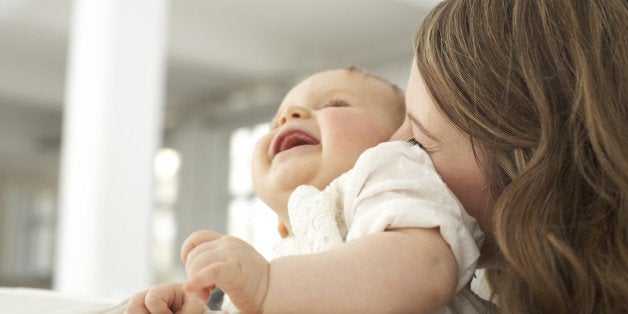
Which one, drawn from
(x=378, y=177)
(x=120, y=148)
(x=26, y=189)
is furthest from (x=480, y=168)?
(x=26, y=189)

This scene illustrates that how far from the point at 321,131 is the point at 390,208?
0.23m

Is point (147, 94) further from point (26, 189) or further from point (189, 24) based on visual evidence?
point (26, 189)

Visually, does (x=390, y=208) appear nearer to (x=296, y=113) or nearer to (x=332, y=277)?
(x=332, y=277)

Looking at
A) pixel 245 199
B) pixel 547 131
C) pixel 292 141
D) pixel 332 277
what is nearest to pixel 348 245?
pixel 332 277

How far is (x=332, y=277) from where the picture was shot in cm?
49

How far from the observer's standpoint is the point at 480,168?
60cm

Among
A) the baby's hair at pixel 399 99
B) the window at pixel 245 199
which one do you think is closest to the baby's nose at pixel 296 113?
the baby's hair at pixel 399 99

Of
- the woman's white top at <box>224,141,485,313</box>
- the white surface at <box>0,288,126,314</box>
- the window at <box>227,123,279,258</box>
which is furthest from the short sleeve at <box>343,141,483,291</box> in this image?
A: the window at <box>227,123,279,258</box>

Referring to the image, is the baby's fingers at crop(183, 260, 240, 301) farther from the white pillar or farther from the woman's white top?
the white pillar

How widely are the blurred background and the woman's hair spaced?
8.78 feet

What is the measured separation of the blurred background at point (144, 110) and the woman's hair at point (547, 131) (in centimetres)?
268

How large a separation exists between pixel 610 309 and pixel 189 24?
205 inches

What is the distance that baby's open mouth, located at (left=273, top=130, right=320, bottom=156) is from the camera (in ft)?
2.51

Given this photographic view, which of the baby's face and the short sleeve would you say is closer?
the short sleeve
